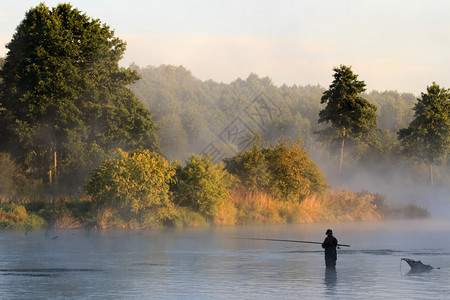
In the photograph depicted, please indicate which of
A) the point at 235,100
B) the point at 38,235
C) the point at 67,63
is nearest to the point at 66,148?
the point at 67,63

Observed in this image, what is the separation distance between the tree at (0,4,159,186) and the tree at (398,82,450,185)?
1032 inches

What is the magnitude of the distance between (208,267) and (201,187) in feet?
67.2

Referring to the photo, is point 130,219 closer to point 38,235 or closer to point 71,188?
point 38,235

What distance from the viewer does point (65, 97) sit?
52.0m

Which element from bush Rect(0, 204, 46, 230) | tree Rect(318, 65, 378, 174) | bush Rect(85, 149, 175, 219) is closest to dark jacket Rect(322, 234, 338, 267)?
bush Rect(85, 149, 175, 219)

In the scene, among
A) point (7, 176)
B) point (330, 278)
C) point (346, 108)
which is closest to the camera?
point (330, 278)

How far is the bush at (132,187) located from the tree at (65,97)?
40.7ft

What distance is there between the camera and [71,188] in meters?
53.2

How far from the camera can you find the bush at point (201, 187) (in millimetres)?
43906

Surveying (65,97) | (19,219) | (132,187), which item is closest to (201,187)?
(132,187)

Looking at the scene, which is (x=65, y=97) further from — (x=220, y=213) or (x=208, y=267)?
(x=208, y=267)

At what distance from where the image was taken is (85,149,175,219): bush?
39656mm

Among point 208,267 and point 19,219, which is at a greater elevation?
point 19,219

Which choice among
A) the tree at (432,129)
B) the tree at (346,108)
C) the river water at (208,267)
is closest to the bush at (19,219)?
the river water at (208,267)
